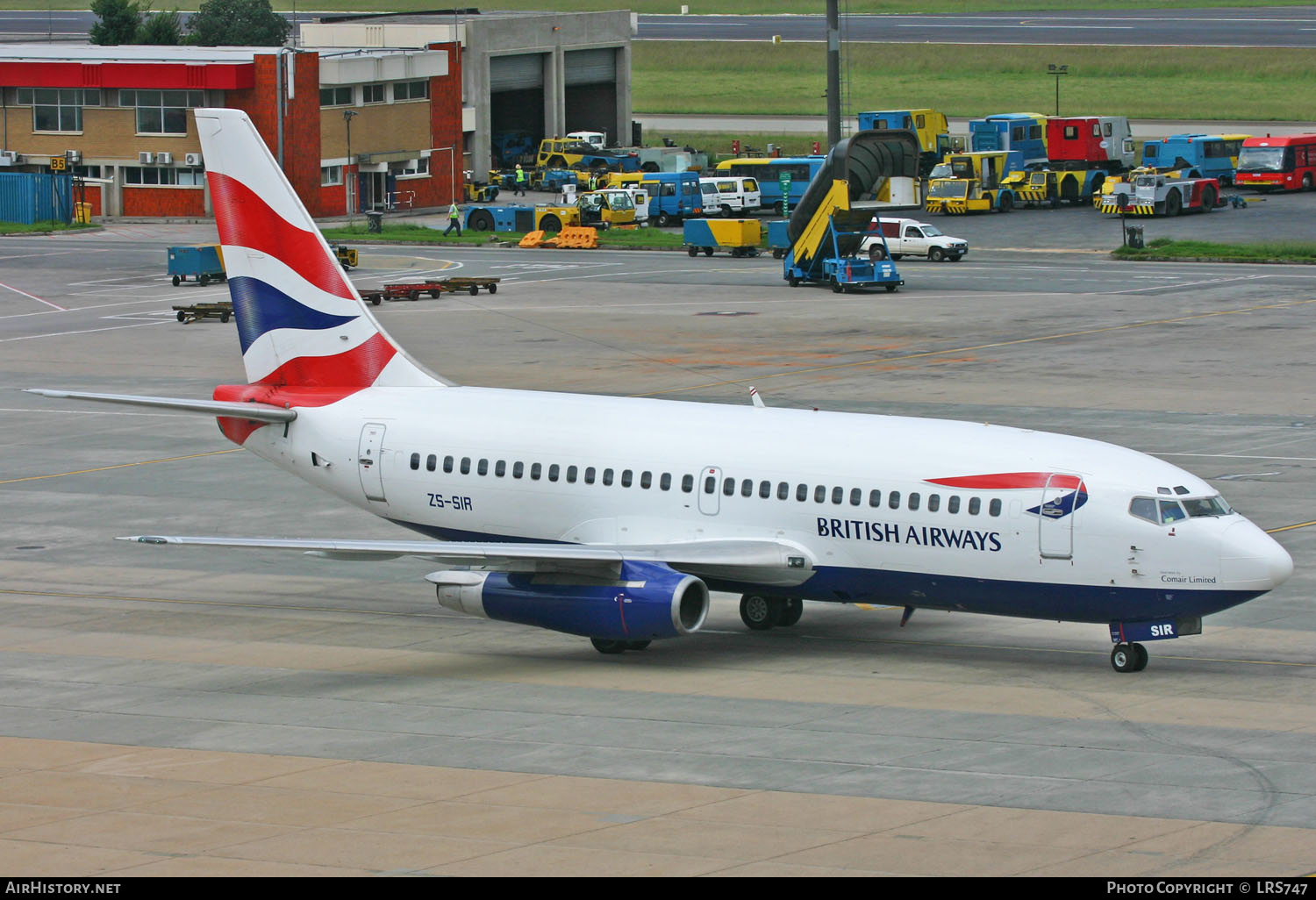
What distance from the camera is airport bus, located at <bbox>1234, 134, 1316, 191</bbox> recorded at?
127938 mm

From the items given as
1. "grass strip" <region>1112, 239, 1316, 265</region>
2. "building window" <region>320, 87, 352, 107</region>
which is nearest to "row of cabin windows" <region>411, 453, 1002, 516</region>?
"grass strip" <region>1112, 239, 1316, 265</region>

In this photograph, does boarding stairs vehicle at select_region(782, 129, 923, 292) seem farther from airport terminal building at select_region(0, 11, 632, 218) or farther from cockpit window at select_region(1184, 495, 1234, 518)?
cockpit window at select_region(1184, 495, 1234, 518)

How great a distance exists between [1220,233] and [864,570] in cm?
8375

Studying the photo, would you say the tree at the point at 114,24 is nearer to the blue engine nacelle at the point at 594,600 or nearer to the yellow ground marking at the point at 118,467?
the yellow ground marking at the point at 118,467

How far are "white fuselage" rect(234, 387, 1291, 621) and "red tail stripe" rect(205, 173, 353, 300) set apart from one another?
9.86 feet

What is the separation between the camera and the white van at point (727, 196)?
128750 millimetres

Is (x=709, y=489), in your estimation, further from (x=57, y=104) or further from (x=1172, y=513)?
(x=57, y=104)

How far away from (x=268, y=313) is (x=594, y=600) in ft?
36.9

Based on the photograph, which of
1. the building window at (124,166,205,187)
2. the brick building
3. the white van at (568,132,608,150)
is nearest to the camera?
the brick building

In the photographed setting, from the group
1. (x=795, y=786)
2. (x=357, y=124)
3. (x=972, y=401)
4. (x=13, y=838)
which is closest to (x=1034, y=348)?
(x=972, y=401)

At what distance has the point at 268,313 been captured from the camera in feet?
130

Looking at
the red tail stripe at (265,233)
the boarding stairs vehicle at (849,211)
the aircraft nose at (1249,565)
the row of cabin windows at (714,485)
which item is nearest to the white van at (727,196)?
the boarding stairs vehicle at (849,211)

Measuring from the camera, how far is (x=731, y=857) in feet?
73.2

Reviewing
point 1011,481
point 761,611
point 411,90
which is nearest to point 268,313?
point 761,611
